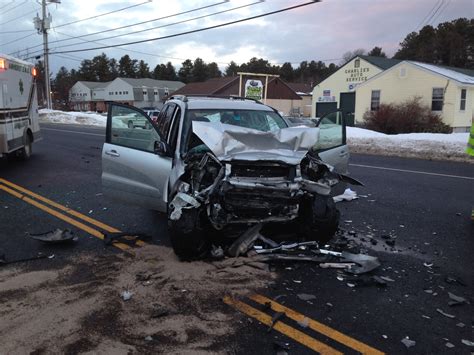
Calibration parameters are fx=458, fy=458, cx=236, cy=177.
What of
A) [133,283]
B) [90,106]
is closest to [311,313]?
[133,283]

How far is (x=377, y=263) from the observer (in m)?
4.96

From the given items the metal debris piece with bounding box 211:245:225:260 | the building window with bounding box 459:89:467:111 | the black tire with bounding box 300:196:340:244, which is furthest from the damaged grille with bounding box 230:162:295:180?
the building window with bounding box 459:89:467:111

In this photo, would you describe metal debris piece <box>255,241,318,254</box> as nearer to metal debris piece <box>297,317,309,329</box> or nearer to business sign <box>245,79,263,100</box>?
metal debris piece <box>297,317,309,329</box>

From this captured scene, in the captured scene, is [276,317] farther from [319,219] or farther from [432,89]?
[432,89]

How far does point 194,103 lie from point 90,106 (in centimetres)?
9594

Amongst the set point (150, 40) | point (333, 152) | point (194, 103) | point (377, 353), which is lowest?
point (377, 353)

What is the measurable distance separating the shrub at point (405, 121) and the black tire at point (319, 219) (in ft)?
72.7

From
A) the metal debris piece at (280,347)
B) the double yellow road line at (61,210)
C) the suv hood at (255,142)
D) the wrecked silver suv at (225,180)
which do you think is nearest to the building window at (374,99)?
the double yellow road line at (61,210)

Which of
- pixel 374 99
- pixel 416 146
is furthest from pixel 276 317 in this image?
pixel 374 99

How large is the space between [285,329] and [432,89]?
30.2m

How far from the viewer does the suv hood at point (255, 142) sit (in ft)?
16.1

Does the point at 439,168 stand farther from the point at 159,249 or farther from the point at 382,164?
the point at 159,249

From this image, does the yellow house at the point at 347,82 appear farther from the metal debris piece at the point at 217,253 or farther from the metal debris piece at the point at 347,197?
the metal debris piece at the point at 217,253

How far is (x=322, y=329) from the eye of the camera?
11.9 ft
